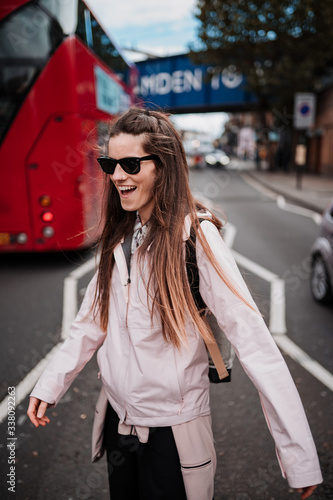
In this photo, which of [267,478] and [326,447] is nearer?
[267,478]

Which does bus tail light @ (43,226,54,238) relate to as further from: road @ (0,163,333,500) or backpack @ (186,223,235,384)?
backpack @ (186,223,235,384)

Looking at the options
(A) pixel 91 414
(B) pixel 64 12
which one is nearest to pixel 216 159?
(B) pixel 64 12

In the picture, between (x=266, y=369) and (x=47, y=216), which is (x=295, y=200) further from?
(x=266, y=369)

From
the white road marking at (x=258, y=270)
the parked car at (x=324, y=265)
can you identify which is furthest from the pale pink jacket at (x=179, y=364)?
the white road marking at (x=258, y=270)

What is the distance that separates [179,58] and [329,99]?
1122 centimetres

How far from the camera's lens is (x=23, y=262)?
765 cm

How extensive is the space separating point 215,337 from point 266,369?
0.94 feet

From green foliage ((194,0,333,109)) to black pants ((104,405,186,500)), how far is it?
25996 millimetres

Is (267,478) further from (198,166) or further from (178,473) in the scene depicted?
(198,166)

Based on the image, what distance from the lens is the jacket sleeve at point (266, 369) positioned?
131 centimetres

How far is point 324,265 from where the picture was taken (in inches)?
202

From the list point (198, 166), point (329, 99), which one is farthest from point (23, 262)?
point (198, 166)

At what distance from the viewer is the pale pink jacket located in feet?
4.34

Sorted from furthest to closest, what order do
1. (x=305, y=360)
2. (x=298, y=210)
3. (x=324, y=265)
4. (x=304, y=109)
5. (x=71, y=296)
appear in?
1. (x=304, y=109)
2. (x=298, y=210)
3. (x=71, y=296)
4. (x=324, y=265)
5. (x=305, y=360)
